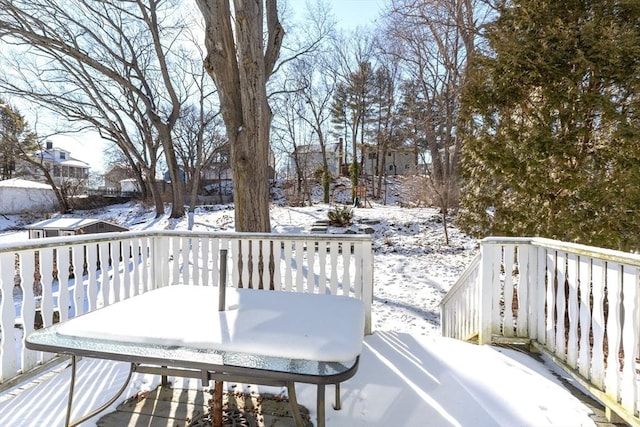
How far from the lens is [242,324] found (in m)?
1.58

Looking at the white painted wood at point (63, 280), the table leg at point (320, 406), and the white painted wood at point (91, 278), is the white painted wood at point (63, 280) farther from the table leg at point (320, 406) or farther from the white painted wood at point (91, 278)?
the table leg at point (320, 406)

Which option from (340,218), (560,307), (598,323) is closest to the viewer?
(598,323)

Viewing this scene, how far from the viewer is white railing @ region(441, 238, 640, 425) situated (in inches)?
72.1

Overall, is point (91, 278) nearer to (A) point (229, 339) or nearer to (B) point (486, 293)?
(A) point (229, 339)

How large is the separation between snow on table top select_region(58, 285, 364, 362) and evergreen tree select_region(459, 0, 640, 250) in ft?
12.7

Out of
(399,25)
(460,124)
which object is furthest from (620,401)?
(399,25)

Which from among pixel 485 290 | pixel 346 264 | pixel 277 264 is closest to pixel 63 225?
pixel 277 264

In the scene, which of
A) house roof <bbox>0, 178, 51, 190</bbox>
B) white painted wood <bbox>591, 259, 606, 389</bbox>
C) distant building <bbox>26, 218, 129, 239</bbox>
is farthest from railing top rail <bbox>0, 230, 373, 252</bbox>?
house roof <bbox>0, 178, 51, 190</bbox>

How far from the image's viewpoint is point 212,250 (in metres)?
3.51

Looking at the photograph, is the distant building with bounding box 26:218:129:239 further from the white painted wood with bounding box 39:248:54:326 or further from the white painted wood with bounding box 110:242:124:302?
the white painted wood with bounding box 39:248:54:326

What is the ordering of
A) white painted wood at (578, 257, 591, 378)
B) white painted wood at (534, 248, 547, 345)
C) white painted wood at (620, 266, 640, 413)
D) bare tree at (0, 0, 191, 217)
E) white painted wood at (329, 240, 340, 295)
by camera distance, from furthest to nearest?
bare tree at (0, 0, 191, 217), white painted wood at (329, 240, 340, 295), white painted wood at (534, 248, 547, 345), white painted wood at (578, 257, 591, 378), white painted wood at (620, 266, 640, 413)

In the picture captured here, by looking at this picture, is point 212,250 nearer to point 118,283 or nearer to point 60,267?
point 118,283

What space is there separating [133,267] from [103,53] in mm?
12253

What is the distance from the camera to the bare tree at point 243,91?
15.2ft
